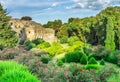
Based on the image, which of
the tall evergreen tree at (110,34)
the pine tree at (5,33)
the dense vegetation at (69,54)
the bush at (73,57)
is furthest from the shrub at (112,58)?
A: the pine tree at (5,33)

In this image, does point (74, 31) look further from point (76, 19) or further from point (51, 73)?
point (51, 73)

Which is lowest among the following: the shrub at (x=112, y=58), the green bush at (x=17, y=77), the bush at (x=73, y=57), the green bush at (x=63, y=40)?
the green bush at (x=63, y=40)

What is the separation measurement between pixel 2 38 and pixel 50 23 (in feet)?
122

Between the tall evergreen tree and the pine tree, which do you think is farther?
the tall evergreen tree

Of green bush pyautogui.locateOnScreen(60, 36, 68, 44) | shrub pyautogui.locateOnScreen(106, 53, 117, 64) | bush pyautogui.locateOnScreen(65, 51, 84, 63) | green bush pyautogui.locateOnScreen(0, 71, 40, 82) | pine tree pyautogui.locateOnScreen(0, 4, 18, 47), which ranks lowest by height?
green bush pyautogui.locateOnScreen(60, 36, 68, 44)

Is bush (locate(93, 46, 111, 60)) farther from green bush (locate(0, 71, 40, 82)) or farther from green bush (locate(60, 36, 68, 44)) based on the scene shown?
green bush (locate(0, 71, 40, 82))

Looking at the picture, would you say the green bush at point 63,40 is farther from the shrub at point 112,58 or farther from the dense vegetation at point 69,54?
the shrub at point 112,58

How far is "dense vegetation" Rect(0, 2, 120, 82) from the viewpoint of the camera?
1453cm

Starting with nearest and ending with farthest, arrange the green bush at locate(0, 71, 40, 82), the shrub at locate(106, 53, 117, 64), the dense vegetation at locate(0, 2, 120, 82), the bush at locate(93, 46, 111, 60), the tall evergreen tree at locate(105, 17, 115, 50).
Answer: the green bush at locate(0, 71, 40, 82), the dense vegetation at locate(0, 2, 120, 82), the shrub at locate(106, 53, 117, 64), the bush at locate(93, 46, 111, 60), the tall evergreen tree at locate(105, 17, 115, 50)

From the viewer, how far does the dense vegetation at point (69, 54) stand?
14.5m

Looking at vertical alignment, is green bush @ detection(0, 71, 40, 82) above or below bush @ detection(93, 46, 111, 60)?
above

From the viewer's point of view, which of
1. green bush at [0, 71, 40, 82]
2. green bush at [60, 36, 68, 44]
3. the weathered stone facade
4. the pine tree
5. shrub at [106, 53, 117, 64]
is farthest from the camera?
the weathered stone facade

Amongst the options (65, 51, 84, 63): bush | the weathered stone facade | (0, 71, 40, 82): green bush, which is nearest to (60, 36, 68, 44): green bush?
the weathered stone facade

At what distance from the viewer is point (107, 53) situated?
143 ft
